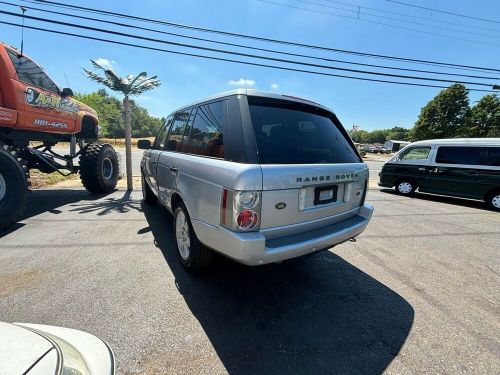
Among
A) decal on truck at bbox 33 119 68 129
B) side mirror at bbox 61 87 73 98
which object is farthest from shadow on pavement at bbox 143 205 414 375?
side mirror at bbox 61 87 73 98

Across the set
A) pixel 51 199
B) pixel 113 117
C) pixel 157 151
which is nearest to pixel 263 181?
pixel 157 151

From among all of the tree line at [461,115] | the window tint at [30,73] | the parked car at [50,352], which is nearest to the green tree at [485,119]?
the tree line at [461,115]

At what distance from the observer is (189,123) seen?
3.34 meters

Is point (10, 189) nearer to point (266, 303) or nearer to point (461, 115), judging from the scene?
point (266, 303)

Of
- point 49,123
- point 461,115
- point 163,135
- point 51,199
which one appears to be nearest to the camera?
point 163,135

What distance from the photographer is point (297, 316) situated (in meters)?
2.37

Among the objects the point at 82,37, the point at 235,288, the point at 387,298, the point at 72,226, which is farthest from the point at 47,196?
the point at 387,298

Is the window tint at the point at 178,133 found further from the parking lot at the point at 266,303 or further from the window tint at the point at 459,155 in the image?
the window tint at the point at 459,155

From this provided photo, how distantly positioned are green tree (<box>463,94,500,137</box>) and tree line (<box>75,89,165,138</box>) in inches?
1866

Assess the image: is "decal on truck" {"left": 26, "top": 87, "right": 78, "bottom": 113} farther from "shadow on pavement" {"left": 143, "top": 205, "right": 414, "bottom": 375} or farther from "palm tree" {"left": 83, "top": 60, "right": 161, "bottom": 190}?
"shadow on pavement" {"left": 143, "top": 205, "right": 414, "bottom": 375}

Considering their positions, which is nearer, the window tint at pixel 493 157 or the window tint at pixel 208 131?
the window tint at pixel 208 131

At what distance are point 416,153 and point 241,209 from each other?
895 cm

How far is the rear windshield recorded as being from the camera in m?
2.31

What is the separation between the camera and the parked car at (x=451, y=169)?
7.14m
